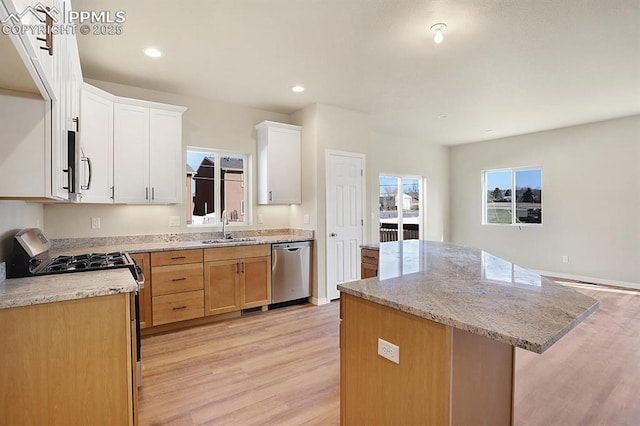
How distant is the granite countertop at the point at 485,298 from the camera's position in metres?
1.07

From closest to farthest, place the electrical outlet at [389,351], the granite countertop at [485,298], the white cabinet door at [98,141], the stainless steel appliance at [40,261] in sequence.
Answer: the granite countertop at [485,298] < the electrical outlet at [389,351] < the stainless steel appliance at [40,261] < the white cabinet door at [98,141]

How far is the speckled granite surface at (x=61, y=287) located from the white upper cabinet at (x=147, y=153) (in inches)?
63.9

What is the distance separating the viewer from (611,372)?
2578mm

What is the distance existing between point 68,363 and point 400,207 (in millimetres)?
5921

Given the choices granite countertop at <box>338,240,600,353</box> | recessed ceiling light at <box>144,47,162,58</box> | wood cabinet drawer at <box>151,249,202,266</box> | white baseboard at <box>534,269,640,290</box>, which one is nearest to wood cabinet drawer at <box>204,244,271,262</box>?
wood cabinet drawer at <box>151,249,202,266</box>

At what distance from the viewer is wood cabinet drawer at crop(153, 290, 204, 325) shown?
129 inches

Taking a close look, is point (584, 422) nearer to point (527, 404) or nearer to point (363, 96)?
point (527, 404)

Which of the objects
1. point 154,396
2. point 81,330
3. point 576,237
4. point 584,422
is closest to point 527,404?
point 584,422

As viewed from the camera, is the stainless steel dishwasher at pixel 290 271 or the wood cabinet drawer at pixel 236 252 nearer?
the wood cabinet drawer at pixel 236 252

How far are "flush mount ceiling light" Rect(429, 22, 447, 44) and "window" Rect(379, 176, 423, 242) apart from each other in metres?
3.88

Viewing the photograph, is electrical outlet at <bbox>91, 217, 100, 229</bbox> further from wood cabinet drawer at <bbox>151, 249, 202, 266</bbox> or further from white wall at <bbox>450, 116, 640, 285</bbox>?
white wall at <bbox>450, 116, 640, 285</bbox>

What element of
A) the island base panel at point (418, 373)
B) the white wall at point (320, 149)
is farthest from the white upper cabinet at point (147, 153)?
the island base panel at point (418, 373)

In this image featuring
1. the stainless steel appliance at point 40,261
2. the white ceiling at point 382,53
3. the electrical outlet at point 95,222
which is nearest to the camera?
the stainless steel appliance at point 40,261

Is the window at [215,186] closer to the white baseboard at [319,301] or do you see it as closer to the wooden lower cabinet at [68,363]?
the white baseboard at [319,301]
